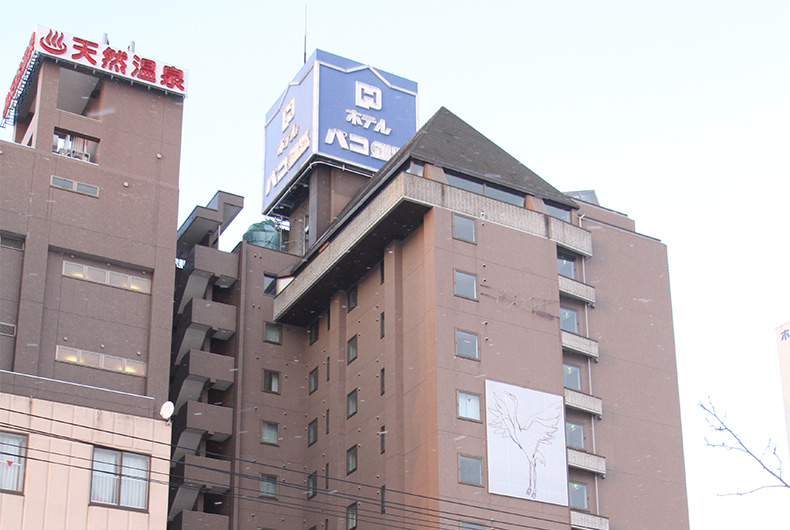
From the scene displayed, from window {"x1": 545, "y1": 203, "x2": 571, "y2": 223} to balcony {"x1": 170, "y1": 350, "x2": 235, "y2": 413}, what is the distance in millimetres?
20267

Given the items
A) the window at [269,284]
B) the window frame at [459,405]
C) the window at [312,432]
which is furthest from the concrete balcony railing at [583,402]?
the window at [269,284]

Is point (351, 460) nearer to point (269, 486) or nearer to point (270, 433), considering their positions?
point (269, 486)

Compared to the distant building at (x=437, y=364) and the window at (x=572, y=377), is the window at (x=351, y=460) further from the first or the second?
the window at (x=572, y=377)

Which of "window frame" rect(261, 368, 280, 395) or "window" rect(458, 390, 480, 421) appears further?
"window frame" rect(261, 368, 280, 395)

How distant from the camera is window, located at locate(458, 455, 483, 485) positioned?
51531 mm

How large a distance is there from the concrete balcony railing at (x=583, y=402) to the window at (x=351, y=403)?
11.4 meters

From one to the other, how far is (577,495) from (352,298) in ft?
55.6

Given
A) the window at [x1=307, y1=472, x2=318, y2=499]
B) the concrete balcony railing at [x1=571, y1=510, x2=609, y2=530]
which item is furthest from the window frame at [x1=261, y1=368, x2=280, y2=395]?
the concrete balcony railing at [x1=571, y1=510, x2=609, y2=530]

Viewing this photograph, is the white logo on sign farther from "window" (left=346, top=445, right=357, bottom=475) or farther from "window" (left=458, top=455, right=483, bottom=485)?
"window" (left=458, top=455, right=483, bottom=485)

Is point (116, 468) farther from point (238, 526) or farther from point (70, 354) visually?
point (238, 526)

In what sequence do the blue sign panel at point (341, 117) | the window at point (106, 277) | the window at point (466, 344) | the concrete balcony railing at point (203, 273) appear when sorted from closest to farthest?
1. the window at point (106, 277)
2. the window at point (466, 344)
3. the concrete balcony railing at point (203, 273)
4. the blue sign panel at point (341, 117)

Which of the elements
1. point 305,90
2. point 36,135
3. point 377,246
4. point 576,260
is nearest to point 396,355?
point 377,246

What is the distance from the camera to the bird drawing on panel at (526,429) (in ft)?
174

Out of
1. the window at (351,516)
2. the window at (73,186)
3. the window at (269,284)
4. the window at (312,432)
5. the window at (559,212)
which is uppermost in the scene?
the window at (559,212)
